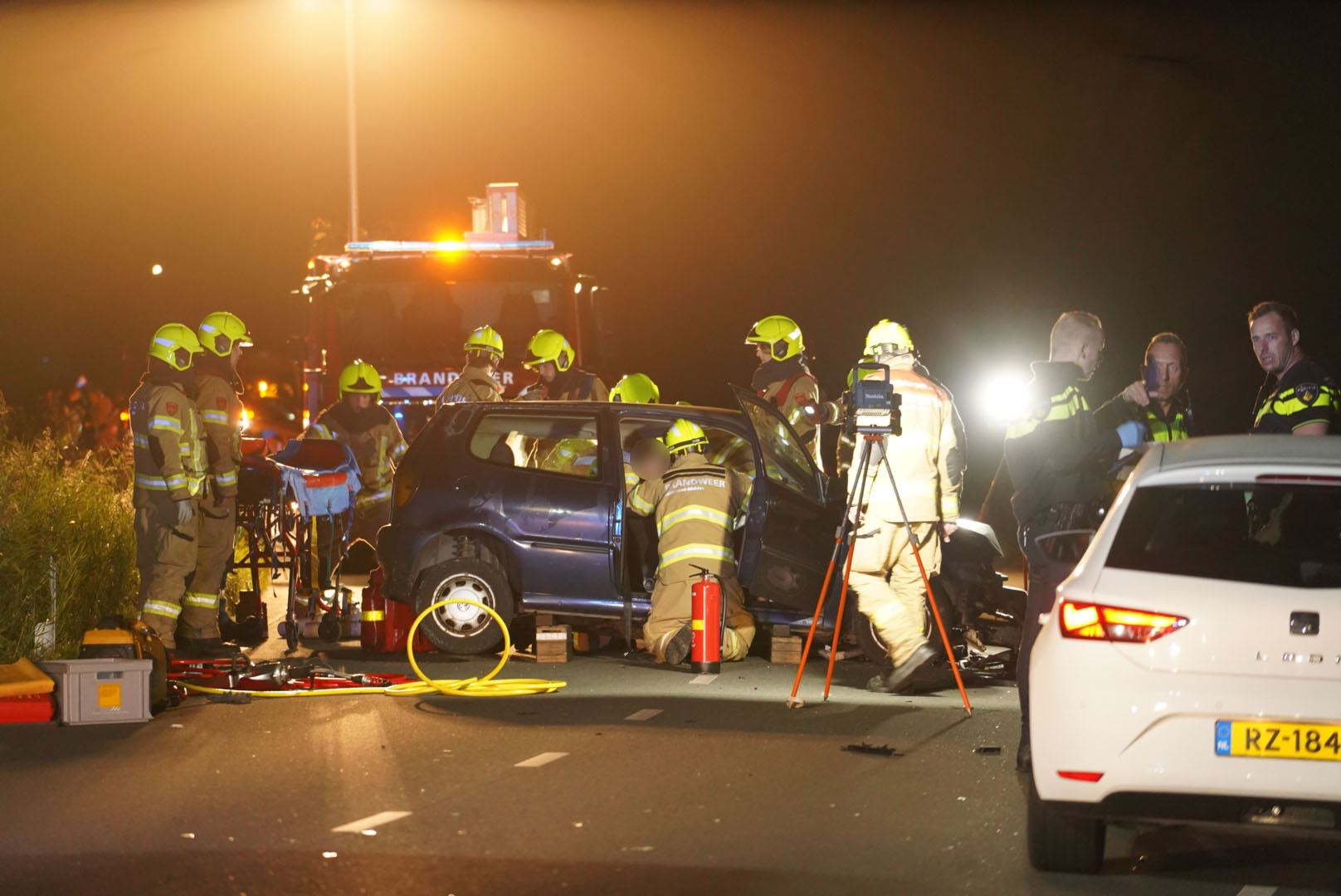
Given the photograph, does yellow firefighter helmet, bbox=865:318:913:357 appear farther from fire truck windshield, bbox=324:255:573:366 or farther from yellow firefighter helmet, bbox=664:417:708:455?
fire truck windshield, bbox=324:255:573:366

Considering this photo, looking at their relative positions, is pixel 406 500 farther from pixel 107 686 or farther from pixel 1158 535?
pixel 1158 535

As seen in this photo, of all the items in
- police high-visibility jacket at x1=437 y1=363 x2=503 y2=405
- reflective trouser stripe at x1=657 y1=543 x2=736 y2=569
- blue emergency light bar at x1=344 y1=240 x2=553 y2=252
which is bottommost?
reflective trouser stripe at x1=657 y1=543 x2=736 y2=569

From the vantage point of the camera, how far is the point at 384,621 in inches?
430

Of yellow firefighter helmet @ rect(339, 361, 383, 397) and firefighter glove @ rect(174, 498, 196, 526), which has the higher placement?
yellow firefighter helmet @ rect(339, 361, 383, 397)

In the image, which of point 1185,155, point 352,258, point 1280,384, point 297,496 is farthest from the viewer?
point 1185,155

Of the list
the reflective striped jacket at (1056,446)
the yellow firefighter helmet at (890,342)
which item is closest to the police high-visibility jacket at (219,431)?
the yellow firefighter helmet at (890,342)

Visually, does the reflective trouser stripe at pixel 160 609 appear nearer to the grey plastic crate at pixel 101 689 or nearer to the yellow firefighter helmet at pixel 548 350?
the grey plastic crate at pixel 101 689

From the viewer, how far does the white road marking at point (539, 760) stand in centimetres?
723

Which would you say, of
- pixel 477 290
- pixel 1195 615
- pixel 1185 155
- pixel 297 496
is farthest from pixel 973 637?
pixel 1185 155

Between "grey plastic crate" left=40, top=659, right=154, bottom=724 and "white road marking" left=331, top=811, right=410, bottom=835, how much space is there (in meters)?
2.64

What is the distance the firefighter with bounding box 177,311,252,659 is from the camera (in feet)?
36.3

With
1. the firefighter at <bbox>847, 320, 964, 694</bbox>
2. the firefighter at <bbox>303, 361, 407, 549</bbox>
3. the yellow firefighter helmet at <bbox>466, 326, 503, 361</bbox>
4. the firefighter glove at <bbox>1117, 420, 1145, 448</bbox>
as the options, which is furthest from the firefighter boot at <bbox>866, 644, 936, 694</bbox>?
the yellow firefighter helmet at <bbox>466, 326, 503, 361</bbox>

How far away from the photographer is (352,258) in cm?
1625

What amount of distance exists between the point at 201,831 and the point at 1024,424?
385 centimetres
